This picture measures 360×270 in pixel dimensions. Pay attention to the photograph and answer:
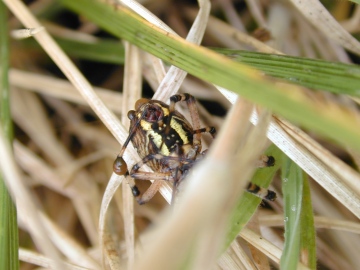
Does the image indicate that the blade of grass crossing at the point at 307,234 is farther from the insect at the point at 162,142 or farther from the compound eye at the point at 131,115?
the compound eye at the point at 131,115

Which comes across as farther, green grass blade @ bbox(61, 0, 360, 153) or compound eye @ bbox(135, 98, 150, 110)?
compound eye @ bbox(135, 98, 150, 110)

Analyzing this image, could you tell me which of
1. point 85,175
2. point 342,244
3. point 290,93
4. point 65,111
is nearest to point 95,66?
point 65,111

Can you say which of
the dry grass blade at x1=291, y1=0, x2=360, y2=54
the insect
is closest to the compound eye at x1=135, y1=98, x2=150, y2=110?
the insect

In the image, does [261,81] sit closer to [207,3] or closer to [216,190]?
[216,190]

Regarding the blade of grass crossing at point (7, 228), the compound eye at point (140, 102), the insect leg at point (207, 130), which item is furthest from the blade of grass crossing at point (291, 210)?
the blade of grass crossing at point (7, 228)

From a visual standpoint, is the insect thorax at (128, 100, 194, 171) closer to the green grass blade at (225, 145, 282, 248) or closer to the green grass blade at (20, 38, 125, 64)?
the green grass blade at (225, 145, 282, 248)
